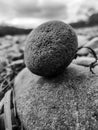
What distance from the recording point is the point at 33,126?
63.2 inches

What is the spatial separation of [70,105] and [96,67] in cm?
62

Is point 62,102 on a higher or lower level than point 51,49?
lower

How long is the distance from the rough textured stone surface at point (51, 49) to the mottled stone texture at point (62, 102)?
0.53 feet

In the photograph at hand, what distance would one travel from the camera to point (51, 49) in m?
1.75

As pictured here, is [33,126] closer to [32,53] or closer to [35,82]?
[35,82]

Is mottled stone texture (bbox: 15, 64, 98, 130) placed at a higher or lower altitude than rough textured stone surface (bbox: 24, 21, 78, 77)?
lower

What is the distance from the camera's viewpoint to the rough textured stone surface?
174 cm

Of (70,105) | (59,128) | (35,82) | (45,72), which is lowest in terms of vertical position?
(59,128)

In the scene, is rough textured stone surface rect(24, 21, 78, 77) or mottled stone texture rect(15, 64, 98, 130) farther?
rough textured stone surface rect(24, 21, 78, 77)

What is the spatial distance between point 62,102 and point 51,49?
0.53 meters

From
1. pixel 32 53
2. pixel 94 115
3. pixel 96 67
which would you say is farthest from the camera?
pixel 96 67

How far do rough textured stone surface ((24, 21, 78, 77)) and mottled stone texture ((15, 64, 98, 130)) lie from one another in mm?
162

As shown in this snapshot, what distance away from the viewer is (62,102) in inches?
65.7

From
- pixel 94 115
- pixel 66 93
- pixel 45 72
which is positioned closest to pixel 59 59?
pixel 45 72
